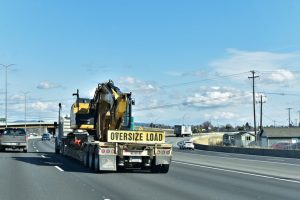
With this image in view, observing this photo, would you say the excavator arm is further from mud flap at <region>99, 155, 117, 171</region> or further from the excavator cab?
mud flap at <region>99, 155, 117, 171</region>


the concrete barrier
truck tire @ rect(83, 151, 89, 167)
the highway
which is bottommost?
the concrete barrier

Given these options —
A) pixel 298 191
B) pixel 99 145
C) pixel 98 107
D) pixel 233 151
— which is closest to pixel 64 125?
pixel 98 107

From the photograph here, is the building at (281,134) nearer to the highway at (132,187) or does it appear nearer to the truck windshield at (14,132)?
the truck windshield at (14,132)

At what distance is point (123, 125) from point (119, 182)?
6.87m

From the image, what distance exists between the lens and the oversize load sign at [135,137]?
21891 mm

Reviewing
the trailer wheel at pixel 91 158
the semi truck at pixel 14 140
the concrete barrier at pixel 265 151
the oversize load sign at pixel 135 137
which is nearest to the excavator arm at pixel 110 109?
the trailer wheel at pixel 91 158

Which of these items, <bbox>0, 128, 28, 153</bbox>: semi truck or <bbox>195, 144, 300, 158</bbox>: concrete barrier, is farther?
<bbox>195, 144, 300, 158</bbox>: concrete barrier

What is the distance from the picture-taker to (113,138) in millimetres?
21875

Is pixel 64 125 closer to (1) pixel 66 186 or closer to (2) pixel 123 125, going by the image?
(2) pixel 123 125

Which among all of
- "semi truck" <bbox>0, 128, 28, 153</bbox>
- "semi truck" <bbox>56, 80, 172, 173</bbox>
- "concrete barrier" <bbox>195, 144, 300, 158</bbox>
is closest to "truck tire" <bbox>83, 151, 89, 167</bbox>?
"semi truck" <bbox>56, 80, 172, 173</bbox>

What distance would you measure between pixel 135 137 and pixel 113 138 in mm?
945

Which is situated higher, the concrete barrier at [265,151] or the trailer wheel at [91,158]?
the trailer wheel at [91,158]

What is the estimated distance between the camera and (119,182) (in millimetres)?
17953

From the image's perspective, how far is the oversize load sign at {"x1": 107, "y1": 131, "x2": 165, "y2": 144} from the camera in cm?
2189
